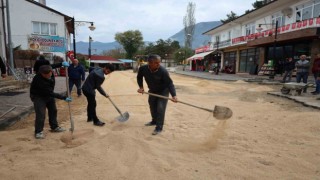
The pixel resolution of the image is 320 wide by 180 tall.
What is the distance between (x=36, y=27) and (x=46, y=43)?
7.63ft

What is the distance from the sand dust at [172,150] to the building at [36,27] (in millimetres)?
20593

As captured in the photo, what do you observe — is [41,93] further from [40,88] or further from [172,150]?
[172,150]

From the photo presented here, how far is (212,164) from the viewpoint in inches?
136

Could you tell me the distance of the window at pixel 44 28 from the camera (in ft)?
81.9

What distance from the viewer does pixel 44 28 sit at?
2536 cm

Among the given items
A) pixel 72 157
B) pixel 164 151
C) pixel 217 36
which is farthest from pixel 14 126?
pixel 217 36

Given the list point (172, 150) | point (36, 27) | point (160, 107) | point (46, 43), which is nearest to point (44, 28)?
point (36, 27)

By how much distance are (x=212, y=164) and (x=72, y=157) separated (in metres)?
2.00

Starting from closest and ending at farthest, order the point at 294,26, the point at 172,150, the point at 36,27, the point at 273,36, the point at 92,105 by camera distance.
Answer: the point at 172,150 → the point at 92,105 → the point at 294,26 → the point at 273,36 → the point at 36,27

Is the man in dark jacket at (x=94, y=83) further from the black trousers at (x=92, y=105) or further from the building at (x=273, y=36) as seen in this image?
the building at (x=273, y=36)

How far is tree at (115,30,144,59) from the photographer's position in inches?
2717

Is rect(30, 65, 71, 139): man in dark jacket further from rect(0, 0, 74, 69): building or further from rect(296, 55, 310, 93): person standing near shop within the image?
rect(0, 0, 74, 69): building

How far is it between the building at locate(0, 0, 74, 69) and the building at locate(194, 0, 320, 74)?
720 inches

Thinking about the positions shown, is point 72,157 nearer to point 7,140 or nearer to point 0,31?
point 7,140
